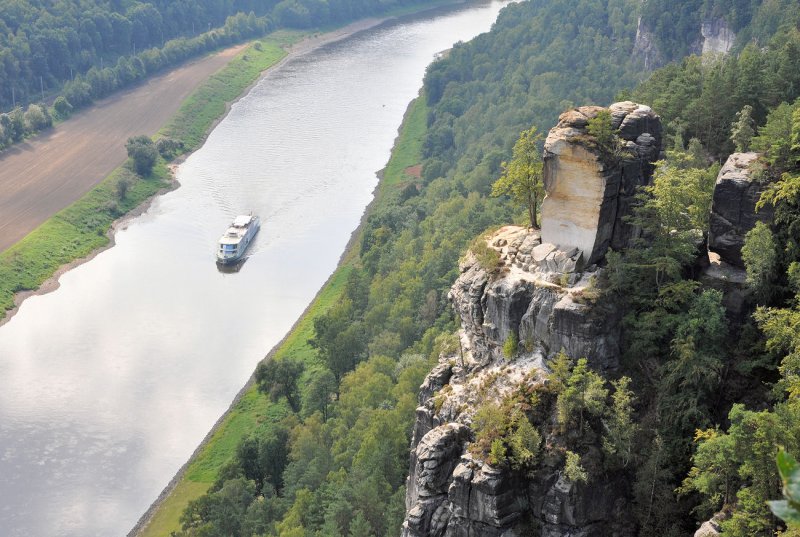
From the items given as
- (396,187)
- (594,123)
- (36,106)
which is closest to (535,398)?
(594,123)

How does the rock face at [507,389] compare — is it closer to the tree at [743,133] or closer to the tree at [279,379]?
the tree at [743,133]

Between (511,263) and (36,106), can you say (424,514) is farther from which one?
(36,106)

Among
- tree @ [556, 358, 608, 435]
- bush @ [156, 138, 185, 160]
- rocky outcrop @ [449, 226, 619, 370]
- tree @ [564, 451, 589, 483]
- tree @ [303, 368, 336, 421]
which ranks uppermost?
rocky outcrop @ [449, 226, 619, 370]

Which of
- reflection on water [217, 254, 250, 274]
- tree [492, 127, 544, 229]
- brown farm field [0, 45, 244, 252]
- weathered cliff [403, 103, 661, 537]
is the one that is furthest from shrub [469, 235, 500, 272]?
brown farm field [0, 45, 244, 252]

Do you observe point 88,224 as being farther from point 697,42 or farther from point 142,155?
point 697,42

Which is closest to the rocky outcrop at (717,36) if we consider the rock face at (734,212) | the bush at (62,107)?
the rock face at (734,212)

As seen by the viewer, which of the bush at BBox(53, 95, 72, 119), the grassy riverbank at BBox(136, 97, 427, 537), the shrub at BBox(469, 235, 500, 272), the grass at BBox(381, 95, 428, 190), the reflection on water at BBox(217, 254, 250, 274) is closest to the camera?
the shrub at BBox(469, 235, 500, 272)

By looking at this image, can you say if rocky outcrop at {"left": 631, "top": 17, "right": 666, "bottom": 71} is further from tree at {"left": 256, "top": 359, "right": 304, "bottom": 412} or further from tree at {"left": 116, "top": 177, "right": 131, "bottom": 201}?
tree at {"left": 256, "top": 359, "right": 304, "bottom": 412}
